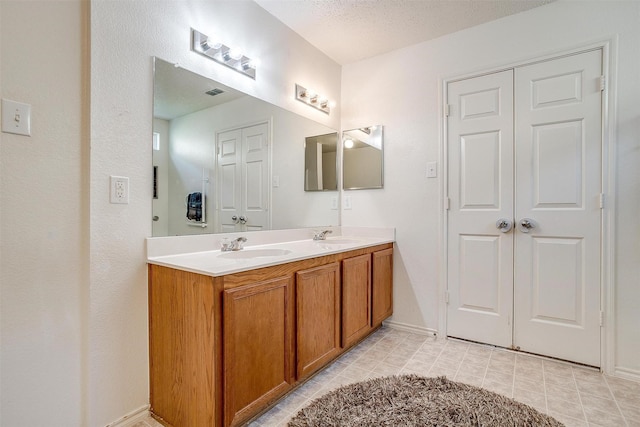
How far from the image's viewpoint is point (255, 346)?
4.40 ft

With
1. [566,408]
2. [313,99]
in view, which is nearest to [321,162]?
[313,99]

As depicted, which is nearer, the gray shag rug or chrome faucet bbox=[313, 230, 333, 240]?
the gray shag rug

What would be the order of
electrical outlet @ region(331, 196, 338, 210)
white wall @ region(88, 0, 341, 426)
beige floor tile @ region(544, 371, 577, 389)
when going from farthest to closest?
electrical outlet @ region(331, 196, 338, 210) → beige floor tile @ region(544, 371, 577, 389) → white wall @ region(88, 0, 341, 426)

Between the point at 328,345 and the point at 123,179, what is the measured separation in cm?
138

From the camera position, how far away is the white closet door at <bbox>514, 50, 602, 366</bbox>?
1882mm

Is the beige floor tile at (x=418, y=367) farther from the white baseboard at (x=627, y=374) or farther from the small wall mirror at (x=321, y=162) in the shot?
the small wall mirror at (x=321, y=162)

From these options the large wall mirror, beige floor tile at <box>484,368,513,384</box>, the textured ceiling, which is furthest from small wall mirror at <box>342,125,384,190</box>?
beige floor tile at <box>484,368,513,384</box>

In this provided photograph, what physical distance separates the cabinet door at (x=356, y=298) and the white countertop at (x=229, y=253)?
122 mm

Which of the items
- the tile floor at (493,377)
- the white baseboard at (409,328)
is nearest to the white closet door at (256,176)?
the tile floor at (493,377)

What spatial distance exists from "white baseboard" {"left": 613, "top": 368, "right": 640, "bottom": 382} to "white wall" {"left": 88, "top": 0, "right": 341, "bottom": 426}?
8.52 ft

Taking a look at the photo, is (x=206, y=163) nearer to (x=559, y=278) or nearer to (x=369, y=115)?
(x=369, y=115)

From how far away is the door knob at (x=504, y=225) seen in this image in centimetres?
212

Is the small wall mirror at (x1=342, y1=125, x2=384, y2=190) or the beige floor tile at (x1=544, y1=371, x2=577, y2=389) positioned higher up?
the small wall mirror at (x1=342, y1=125, x2=384, y2=190)

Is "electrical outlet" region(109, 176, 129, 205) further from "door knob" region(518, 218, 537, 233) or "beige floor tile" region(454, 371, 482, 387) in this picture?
"door knob" region(518, 218, 537, 233)
